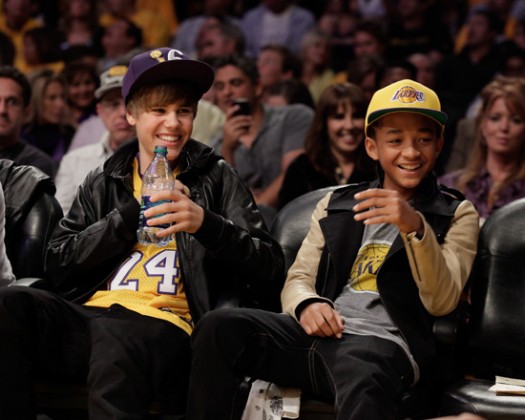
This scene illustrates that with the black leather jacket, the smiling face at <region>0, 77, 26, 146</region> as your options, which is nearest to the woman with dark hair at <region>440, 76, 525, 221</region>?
the black leather jacket

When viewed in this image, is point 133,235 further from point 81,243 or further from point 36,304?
point 36,304

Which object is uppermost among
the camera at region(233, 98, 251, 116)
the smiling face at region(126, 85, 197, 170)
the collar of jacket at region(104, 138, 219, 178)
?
the camera at region(233, 98, 251, 116)

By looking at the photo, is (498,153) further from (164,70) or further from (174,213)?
(174,213)

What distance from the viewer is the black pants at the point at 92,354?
329cm

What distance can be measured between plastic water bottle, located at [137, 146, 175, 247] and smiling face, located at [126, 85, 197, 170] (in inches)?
3.6

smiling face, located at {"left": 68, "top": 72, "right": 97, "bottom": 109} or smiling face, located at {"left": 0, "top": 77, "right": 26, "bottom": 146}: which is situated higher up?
smiling face, located at {"left": 68, "top": 72, "right": 97, "bottom": 109}

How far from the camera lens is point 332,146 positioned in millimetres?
5426

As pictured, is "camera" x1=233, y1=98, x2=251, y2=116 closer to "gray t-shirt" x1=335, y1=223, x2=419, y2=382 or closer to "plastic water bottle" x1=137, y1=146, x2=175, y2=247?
"plastic water bottle" x1=137, y1=146, x2=175, y2=247

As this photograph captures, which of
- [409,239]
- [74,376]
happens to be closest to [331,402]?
[409,239]

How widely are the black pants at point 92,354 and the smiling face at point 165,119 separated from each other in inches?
25.8

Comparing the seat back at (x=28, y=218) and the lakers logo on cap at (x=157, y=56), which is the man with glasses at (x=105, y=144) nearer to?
the seat back at (x=28, y=218)

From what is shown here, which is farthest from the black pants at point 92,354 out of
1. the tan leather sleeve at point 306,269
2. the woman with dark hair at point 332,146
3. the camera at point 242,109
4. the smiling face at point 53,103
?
the smiling face at point 53,103

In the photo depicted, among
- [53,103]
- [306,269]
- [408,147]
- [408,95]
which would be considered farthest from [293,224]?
[53,103]

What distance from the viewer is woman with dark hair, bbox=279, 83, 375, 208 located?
5.29 meters
